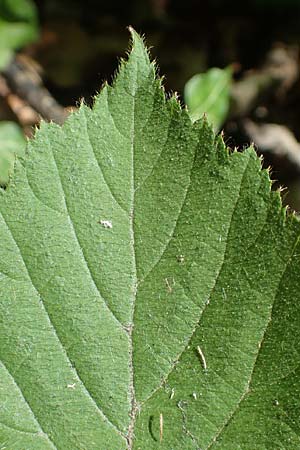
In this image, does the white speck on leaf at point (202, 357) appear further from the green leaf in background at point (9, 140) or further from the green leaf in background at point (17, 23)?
the green leaf in background at point (17, 23)

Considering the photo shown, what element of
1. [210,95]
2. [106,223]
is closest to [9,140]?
[210,95]

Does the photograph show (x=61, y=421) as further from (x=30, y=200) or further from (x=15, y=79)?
(x=15, y=79)

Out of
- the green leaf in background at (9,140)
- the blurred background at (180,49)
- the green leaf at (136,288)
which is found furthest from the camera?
the blurred background at (180,49)

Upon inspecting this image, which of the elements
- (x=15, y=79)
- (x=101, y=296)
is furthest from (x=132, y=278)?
(x=15, y=79)

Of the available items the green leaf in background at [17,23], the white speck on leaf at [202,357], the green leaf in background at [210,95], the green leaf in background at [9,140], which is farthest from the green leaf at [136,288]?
the green leaf in background at [17,23]

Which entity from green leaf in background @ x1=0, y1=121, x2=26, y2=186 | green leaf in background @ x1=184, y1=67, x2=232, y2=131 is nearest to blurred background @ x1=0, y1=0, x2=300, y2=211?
green leaf in background @ x1=0, y1=121, x2=26, y2=186
